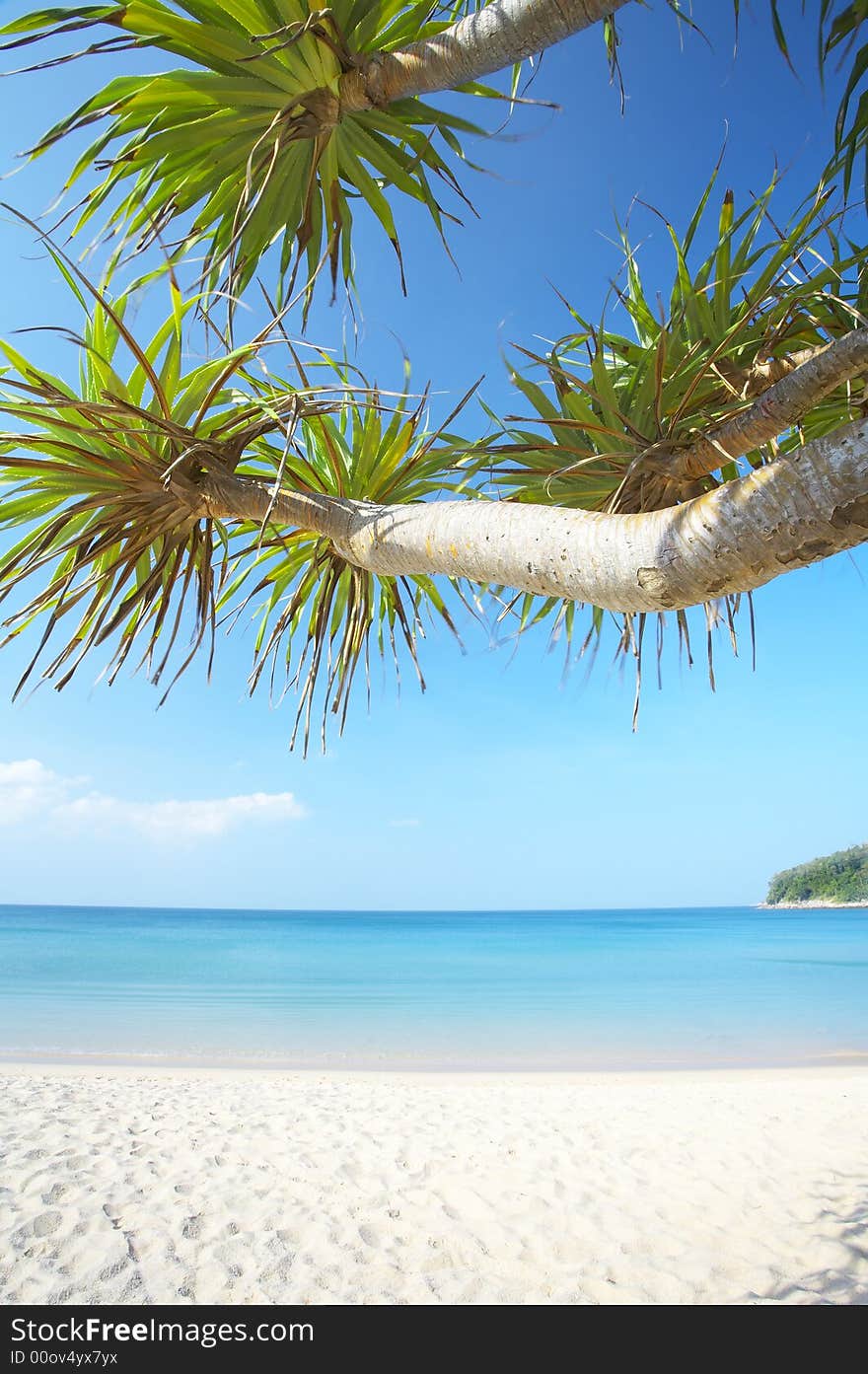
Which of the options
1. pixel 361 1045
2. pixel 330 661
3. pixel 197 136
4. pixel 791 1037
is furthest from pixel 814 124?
pixel 791 1037

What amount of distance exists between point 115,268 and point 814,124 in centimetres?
201

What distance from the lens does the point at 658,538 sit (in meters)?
1.02

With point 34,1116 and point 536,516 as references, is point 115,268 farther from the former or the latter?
point 34,1116

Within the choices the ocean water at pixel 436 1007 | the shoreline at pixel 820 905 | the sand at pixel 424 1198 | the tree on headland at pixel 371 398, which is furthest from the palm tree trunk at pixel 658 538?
the shoreline at pixel 820 905

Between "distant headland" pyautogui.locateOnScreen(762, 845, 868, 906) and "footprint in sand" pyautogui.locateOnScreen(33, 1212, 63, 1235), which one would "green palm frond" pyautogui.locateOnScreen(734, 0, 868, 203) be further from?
"distant headland" pyautogui.locateOnScreen(762, 845, 868, 906)

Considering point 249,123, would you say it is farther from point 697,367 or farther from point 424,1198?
point 424,1198

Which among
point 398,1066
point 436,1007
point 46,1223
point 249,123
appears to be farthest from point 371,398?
point 436,1007

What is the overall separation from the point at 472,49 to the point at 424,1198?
11.2ft

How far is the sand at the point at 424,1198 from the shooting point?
2230 millimetres

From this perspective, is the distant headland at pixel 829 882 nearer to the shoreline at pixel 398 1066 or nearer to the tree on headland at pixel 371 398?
the shoreline at pixel 398 1066

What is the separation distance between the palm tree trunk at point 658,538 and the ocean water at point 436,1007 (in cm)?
669

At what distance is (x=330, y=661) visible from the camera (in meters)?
2.31

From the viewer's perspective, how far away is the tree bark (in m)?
1.12
